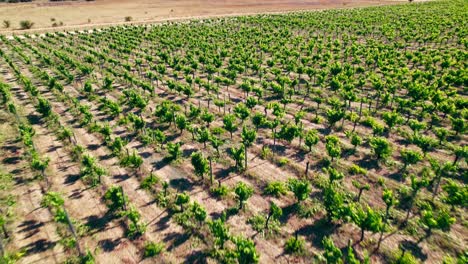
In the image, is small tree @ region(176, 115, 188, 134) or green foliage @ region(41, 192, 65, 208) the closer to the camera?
green foliage @ region(41, 192, 65, 208)

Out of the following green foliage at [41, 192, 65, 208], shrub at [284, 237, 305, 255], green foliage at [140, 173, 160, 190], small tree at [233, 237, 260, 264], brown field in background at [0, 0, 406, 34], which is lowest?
Result: shrub at [284, 237, 305, 255]

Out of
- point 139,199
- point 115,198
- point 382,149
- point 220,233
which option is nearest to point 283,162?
point 382,149

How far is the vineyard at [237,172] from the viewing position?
14789 mm

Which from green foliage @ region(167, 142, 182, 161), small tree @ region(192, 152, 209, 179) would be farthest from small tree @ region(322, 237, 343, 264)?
green foliage @ region(167, 142, 182, 161)

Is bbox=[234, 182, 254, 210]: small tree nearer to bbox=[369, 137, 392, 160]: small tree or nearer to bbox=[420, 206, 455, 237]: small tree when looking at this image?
bbox=[420, 206, 455, 237]: small tree

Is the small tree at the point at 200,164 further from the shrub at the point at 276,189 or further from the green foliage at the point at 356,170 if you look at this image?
the green foliage at the point at 356,170

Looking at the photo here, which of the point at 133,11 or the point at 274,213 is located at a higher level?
the point at 133,11

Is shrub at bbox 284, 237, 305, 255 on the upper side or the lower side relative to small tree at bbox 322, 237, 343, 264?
lower

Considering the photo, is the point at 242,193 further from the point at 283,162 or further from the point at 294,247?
the point at 283,162

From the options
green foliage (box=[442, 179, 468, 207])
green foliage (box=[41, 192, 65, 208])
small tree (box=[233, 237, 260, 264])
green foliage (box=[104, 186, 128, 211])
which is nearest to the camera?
small tree (box=[233, 237, 260, 264])

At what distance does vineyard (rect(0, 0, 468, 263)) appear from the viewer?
1479 centimetres

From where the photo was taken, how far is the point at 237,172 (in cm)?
2048

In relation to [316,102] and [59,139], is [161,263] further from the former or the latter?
[316,102]

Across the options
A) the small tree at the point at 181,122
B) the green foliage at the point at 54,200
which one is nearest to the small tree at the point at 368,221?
the small tree at the point at 181,122
